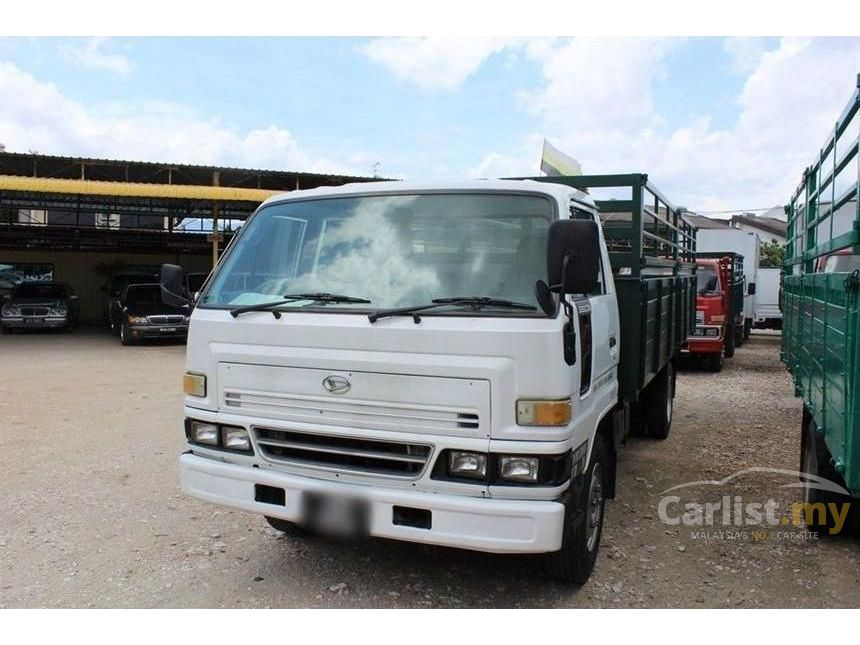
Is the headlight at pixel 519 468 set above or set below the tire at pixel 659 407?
above

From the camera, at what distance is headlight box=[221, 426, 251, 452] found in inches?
141

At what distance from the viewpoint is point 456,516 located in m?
3.07

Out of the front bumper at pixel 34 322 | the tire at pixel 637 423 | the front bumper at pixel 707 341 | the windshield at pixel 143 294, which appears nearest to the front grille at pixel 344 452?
the tire at pixel 637 423

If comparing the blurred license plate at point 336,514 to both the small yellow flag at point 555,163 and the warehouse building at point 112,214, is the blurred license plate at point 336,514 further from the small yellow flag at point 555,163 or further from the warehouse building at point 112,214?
the warehouse building at point 112,214

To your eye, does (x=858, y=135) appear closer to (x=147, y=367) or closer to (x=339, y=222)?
(x=339, y=222)

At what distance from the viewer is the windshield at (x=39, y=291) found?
1998 centimetres

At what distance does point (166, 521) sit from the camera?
471 cm

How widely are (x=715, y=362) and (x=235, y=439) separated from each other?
11117 millimetres

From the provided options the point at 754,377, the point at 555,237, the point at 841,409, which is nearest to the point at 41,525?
the point at 555,237

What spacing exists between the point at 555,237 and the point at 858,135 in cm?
150

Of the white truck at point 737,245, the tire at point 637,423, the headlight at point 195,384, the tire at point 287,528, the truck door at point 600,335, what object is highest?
the white truck at point 737,245

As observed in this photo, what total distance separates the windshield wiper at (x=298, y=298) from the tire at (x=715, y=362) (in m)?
10.8

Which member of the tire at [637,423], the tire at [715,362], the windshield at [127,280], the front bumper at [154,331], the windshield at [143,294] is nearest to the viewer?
the tire at [637,423]

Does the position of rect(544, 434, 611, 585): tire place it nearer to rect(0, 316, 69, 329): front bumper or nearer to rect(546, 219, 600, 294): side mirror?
rect(546, 219, 600, 294): side mirror
